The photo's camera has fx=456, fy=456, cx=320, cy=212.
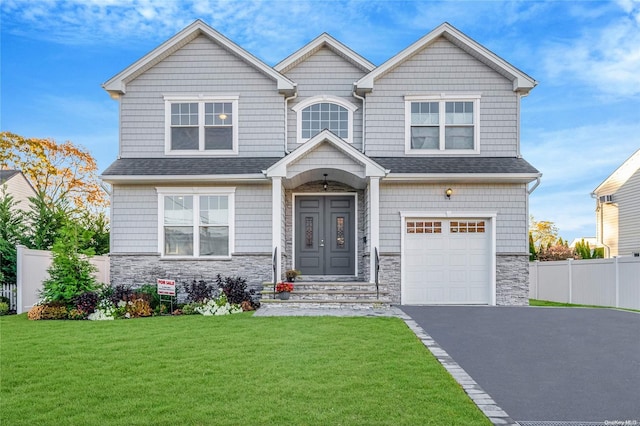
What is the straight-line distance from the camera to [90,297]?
11.1 metres

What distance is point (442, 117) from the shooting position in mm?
13266

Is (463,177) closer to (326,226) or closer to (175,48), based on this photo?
(326,226)

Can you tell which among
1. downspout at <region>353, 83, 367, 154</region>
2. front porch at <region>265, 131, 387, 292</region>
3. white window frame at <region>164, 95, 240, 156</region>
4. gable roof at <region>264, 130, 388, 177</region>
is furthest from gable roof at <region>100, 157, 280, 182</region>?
downspout at <region>353, 83, 367, 154</region>

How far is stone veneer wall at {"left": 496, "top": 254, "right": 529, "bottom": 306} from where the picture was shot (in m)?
12.7

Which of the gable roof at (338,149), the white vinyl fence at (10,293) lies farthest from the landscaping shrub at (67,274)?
the gable roof at (338,149)

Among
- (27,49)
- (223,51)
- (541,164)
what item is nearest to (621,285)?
(541,164)

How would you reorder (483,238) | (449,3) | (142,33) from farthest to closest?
(142,33) < (449,3) < (483,238)

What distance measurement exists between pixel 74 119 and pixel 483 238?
2186 centimetres

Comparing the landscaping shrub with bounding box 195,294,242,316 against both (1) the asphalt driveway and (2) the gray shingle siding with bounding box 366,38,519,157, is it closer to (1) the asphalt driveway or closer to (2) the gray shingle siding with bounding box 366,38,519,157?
(1) the asphalt driveway

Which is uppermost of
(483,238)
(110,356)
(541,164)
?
(541,164)

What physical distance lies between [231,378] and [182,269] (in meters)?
7.94

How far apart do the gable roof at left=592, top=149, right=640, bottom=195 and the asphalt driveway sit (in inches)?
546

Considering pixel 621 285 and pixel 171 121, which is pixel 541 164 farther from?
pixel 171 121

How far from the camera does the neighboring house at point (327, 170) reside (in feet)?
41.6
